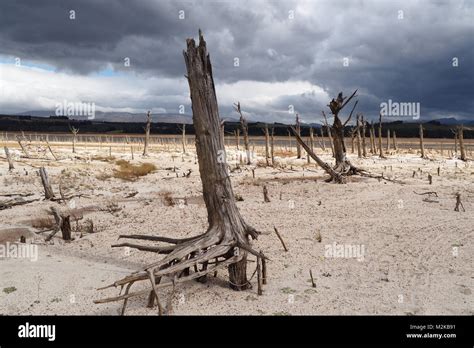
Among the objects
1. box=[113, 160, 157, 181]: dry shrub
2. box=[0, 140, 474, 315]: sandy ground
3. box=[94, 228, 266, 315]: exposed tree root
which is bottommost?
box=[0, 140, 474, 315]: sandy ground

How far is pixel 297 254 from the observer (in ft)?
28.4

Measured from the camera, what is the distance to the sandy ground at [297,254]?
6.12 m

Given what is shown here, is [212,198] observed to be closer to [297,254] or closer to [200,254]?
[200,254]

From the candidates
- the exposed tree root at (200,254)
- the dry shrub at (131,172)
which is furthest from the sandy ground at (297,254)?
the dry shrub at (131,172)

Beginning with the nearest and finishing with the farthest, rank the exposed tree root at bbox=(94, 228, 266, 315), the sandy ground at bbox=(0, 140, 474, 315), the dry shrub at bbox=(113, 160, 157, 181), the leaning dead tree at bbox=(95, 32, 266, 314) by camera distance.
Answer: the exposed tree root at bbox=(94, 228, 266, 315), the sandy ground at bbox=(0, 140, 474, 315), the leaning dead tree at bbox=(95, 32, 266, 314), the dry shrub at bbox=(113, 160, 157, 181)

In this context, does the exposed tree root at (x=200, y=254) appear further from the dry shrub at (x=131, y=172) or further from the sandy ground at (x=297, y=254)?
the dry shrub at (x=131, y=172)

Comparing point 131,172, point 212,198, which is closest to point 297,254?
point 212,198

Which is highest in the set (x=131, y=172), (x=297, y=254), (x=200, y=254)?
(x=131, y=172)

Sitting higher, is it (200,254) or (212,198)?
(212,198)

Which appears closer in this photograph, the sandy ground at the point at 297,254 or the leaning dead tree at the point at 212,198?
the sandy ground at the point at 297,254

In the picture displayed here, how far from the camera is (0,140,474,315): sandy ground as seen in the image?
20.1 ft

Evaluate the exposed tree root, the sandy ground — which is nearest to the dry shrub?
the sandy ground

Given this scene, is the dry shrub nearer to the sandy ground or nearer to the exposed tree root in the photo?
the sandy ground
